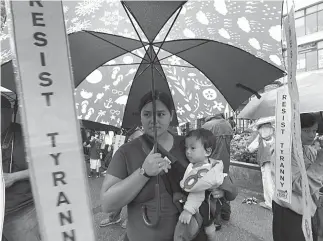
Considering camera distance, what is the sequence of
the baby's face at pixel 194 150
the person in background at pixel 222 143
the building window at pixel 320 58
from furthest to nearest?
1. the building window at pixel 320 58
2. the person in background at pixel 222 143
3. the baby's face at pixel 194 150


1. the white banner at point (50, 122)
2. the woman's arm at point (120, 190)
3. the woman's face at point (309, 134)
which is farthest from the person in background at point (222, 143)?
the white banner at point (50, 122)

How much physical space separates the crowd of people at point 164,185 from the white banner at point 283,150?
0.33 m

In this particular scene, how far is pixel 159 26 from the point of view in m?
1.62

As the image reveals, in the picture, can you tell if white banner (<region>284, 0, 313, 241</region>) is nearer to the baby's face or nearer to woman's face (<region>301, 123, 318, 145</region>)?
the baby's face

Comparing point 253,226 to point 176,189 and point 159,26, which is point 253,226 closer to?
point 176,189

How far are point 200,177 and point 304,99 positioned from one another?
45.1 inches

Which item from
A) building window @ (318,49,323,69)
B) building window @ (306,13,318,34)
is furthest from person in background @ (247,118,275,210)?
building window @ (306,13,318,34)

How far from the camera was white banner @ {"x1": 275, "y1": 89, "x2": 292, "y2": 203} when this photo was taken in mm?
2053

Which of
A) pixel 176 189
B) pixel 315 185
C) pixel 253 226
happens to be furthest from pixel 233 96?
pixel 253 226

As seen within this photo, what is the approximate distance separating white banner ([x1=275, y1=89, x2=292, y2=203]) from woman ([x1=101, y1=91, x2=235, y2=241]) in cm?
75

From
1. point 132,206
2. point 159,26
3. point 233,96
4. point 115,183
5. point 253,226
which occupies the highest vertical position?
point 159,26

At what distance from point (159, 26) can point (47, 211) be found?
3.90 ft

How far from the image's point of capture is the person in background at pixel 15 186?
2395 mm

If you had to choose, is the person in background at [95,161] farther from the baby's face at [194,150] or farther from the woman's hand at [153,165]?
the woman's hand at [153,165]
